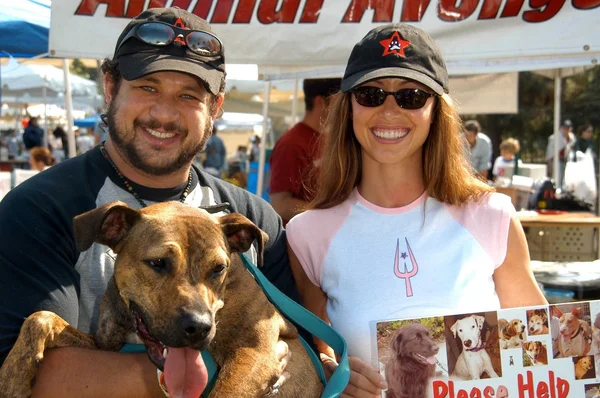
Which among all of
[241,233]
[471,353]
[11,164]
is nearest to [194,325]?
[241,233]

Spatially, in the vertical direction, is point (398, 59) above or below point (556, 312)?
above

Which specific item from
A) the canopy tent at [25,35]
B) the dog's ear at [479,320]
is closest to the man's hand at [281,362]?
the dog's ear at [479,320]

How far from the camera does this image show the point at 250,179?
12008 millimetres

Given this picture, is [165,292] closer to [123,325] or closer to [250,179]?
[123,325]

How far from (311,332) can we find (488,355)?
0.71m

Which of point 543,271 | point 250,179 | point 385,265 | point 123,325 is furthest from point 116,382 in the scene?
point 250,179

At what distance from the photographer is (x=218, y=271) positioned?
271 cm

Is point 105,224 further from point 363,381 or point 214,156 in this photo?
point 214,156

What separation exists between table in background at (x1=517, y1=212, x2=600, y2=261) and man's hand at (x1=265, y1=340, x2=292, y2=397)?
15.2 ft

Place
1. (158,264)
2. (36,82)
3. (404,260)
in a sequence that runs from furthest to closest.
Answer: (36,82), (404,260), (158,264)

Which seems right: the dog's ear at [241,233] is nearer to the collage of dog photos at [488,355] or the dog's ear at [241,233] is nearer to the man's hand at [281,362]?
the man's hand at [281,362]

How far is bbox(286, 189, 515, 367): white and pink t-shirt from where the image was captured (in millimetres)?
2824

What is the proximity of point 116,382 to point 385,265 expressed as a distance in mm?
1174

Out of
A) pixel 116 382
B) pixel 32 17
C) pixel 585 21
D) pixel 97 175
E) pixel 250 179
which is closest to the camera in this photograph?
pixel 116 382
